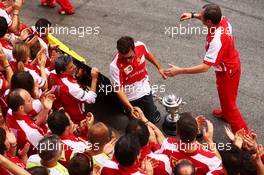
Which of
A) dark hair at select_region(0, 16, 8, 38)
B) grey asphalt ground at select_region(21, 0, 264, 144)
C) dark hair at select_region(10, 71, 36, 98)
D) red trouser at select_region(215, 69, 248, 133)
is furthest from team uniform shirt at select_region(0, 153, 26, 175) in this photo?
red trouser at select_region(215, 69, 248, 133)

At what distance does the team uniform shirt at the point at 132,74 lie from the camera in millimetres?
6363

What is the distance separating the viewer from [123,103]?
6.46m

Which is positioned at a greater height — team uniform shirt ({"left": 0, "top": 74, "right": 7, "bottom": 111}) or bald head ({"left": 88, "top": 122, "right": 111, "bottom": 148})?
bald head ({"left": 88, "top": 122, "right": 111, "bottom": 148})

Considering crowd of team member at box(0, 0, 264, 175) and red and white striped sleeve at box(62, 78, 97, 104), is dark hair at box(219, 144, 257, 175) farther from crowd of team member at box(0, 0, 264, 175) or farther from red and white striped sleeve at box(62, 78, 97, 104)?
red and white striped sleeve at box(62, 78, 97, 104)

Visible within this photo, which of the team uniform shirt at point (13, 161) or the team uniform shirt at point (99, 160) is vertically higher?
the team uniform shirt at point (99, 160)

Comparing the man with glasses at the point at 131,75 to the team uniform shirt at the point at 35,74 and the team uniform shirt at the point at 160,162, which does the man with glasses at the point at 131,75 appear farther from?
the team uniform shirt at the point at 160,162

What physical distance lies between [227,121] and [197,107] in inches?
21.2

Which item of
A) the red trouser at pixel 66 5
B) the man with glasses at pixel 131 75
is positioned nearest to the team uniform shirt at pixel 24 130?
the man with glasses at pixel 131 75

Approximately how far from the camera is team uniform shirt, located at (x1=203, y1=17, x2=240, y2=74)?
21.2 ft

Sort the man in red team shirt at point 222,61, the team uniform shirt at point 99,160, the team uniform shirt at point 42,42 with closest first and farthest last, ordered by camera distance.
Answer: the team uniform shirt at point 99,160
the man in red team shirt at point 222,61
the team uniform shirt at point 42,42

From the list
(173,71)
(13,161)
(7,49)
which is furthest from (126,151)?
(7,49)

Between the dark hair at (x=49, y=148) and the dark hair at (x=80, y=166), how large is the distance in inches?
9.9

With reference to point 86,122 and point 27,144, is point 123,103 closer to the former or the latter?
point 86,122

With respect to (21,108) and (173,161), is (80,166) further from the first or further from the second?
(21,108)
